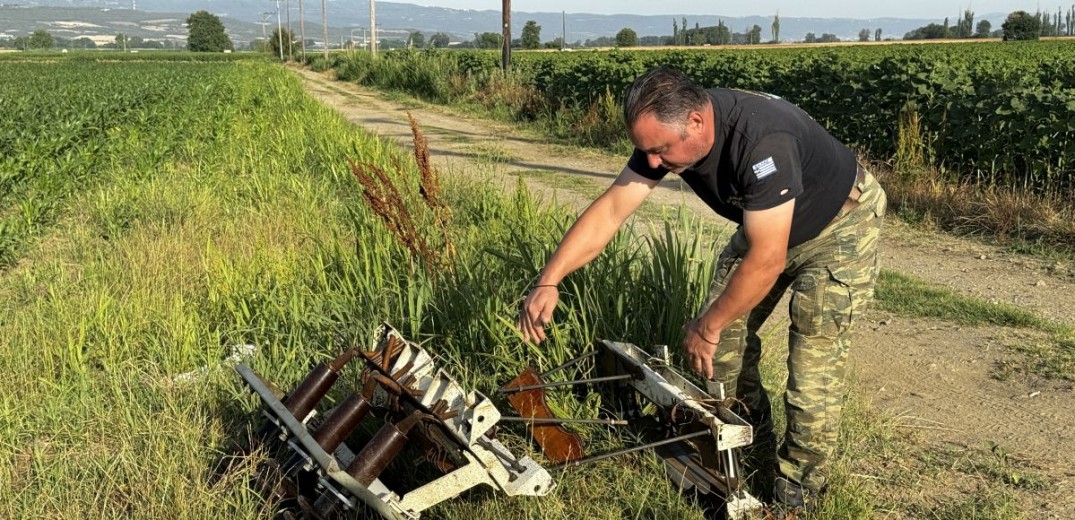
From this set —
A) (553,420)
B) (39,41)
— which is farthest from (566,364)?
(39,41)

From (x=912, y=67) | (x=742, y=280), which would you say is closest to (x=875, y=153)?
(x=912, y=67)

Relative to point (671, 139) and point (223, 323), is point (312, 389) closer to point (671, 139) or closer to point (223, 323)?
point (671, 139)

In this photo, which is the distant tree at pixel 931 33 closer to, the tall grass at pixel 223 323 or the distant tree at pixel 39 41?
the tall grass at pixel 223 323

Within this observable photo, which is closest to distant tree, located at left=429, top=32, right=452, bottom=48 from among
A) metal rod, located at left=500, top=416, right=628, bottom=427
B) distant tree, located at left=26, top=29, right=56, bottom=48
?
metal rod, located at left=500, top=416, right=628, bottom=427

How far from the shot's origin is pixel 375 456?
2756 mm

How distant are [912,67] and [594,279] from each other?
7.00 meters

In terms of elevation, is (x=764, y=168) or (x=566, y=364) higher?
(x=764, y=168)

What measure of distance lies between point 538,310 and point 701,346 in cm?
55

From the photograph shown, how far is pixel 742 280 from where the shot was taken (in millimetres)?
2783

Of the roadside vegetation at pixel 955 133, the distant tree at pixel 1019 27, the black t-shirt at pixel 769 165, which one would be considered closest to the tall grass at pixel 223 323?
the black t-shirt at pixel 769 165

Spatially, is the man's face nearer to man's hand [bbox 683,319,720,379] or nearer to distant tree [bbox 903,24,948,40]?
man's hand [bbox 683,319,720,379]

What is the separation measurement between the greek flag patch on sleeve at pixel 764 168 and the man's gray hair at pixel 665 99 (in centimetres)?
25

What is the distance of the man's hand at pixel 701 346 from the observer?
2.95 metres

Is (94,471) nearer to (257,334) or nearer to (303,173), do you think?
(257,334)
